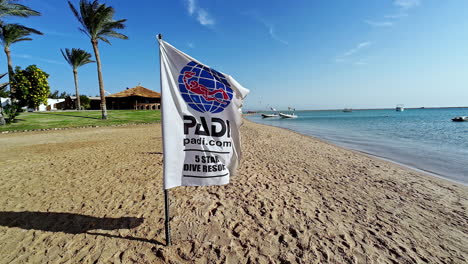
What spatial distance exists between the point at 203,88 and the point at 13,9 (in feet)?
82.9

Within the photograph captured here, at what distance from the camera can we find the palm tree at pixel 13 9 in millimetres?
15789

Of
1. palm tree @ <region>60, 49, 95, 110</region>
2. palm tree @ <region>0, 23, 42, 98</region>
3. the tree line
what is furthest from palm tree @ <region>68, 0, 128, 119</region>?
palm tree @ <region>60, 49, 95, 110</region>

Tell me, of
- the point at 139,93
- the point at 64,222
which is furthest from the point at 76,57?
the point at 64,222

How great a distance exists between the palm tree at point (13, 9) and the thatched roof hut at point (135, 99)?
934 inches

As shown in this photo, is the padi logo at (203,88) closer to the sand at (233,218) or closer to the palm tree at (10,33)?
the sand at (233,218)

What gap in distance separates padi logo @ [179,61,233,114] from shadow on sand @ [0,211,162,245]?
255 centimetres

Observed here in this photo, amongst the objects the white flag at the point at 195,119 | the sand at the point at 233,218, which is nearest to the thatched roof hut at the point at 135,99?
the sand at the point at 233,218

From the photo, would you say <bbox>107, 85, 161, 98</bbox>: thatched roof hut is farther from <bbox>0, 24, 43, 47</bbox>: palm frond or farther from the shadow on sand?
the shadow on sand

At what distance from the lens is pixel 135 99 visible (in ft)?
140

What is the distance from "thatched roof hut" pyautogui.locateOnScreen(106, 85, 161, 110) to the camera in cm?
4142

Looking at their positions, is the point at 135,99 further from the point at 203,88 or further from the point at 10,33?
the point at 203,88

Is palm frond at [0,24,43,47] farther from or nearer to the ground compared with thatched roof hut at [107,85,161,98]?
farther from the ground

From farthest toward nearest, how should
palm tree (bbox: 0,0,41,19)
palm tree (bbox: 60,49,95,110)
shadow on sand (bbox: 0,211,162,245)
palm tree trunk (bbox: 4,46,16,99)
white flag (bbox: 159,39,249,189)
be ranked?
palm tree (bbox: 60,49,95,110) → palm tree trunk (bbox: 4,46,16,99) → palm tree (bbox: 0,0,41,19) → shadow on sand (bbox: 0,211,162,245) → white flag (bbox: 159,39,249,189)

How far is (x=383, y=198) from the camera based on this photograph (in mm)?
4977
